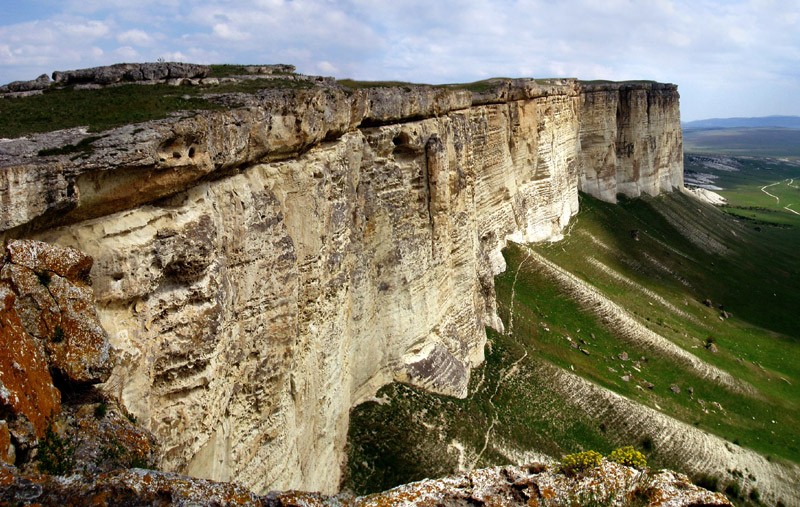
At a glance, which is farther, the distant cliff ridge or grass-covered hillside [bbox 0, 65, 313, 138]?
grass-covered hillside [bbox 0, 65, 313, 138]

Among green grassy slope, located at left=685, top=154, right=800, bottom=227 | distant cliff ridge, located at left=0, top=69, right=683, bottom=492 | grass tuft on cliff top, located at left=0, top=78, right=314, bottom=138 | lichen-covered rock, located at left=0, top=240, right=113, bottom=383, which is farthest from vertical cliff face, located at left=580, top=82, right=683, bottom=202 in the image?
lichen-covered rock, located at left=0, top=240, right=113, bottom=383

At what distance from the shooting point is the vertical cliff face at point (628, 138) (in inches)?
2064

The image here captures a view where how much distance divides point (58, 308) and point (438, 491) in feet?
15.7

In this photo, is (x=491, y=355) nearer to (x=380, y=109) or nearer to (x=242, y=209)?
(x=380, y=109)

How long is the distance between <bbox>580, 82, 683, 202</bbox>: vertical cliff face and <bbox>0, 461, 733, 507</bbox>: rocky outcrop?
4808cm

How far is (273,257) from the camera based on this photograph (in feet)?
38.4

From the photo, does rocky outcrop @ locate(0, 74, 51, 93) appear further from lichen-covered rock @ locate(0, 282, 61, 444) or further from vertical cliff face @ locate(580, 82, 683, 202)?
vertical cliff face @ locate(580, 82, 683, 202)

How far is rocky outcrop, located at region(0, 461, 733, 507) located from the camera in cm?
500

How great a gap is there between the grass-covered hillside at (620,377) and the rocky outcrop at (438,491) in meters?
9.75

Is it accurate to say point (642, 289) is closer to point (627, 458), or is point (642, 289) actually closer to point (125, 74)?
point (627, 458)

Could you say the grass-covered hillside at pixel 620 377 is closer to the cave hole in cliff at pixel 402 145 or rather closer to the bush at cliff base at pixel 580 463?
the cave hole in cliff at pixel 402 145

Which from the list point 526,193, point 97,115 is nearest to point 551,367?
point 526,193

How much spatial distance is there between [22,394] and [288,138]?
7361 millimetres

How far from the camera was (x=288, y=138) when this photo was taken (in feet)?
40.0
